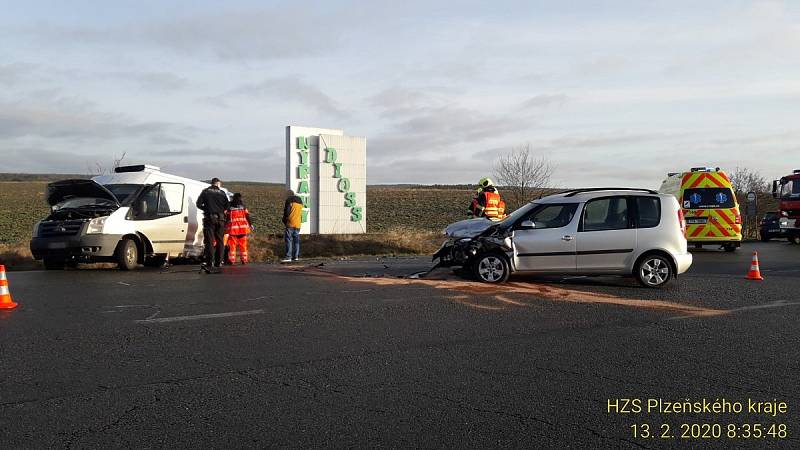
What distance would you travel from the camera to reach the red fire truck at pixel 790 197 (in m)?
24.2

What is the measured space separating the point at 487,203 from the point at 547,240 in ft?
9.94

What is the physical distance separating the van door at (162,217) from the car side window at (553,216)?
26.5 ft

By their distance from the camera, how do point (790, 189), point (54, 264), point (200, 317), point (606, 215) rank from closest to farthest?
point (200, 317), point (606, 215), point (54, 264), point (790, 189)

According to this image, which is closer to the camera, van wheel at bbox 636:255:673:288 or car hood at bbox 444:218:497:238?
van wheel at bbox 636:255:673:288

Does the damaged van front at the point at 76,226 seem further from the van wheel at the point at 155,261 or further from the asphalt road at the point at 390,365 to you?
the asphalt road at the point at 390,365

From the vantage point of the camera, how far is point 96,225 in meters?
13.4

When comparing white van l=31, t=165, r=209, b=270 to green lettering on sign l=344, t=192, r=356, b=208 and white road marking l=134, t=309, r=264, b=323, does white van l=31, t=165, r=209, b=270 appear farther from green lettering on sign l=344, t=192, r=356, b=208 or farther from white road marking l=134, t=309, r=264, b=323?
green lettering on sign l=344, t=192, r=356, b=208

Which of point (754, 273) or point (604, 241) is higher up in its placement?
point (604, 241)

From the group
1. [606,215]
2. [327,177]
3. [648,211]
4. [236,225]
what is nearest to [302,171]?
[327,177]

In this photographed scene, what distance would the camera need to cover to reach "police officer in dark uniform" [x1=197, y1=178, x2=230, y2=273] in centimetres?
1439

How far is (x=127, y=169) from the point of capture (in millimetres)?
15477

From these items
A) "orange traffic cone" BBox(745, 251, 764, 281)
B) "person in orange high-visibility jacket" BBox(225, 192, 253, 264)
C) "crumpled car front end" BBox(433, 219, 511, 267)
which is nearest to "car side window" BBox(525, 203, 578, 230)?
"crumpled car front end" BBox(433, 219, 511, 267)

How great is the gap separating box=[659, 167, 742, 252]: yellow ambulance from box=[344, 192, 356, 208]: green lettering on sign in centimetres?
1083

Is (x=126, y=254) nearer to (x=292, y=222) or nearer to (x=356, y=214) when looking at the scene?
(x=292, y=222)
